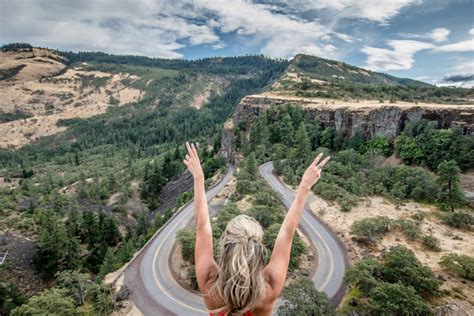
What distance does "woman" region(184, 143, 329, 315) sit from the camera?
2496 millimetres

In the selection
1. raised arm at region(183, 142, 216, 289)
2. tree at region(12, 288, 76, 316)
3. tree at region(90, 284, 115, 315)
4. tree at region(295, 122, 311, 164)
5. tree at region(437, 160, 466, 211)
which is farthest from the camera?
tree at region(295, 122, 311, 164)

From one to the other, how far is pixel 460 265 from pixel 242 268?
103 feet

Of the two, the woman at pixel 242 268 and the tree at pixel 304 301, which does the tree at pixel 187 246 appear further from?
the woman at pixel 242 268

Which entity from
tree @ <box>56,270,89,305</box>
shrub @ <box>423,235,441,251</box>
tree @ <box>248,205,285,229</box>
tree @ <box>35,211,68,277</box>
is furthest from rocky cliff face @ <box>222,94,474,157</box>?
tree @ <box>56,270,89,305</box>

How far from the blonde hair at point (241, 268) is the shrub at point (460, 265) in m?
30.5

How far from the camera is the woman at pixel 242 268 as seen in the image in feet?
8.19

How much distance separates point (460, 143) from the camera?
4597 cm

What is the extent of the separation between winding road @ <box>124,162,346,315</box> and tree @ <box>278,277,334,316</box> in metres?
5.43

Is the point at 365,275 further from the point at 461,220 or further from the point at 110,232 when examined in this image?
the point at 110,232

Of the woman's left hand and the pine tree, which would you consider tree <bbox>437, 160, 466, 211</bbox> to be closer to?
the pine tree

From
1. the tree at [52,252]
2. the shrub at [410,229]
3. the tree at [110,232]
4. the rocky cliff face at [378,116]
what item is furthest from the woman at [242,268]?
the rocky cliff face at [378,116]

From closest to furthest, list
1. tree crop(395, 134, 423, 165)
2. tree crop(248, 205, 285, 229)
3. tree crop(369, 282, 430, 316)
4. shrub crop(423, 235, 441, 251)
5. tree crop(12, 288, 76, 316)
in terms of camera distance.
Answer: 1. tree crop(369, 282, 430, 316)
2. tree crop(12, 288, 76, 316)
3. shrub crop(423, 235, 441, 251)
4. tree crop(248, 205, 285, 229)
5. tree crop(395, 134, 423, 165)

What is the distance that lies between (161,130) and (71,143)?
5613 centimetres

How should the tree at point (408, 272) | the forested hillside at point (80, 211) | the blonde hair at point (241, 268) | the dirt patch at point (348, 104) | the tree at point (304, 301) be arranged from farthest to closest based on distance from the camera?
the dirt patch at point (348, 104)
the forested hillside at point (80, 211)
the tree at point (408, 272)
the tree at point (304, 301)
the blonde hair at point (241, 268)
